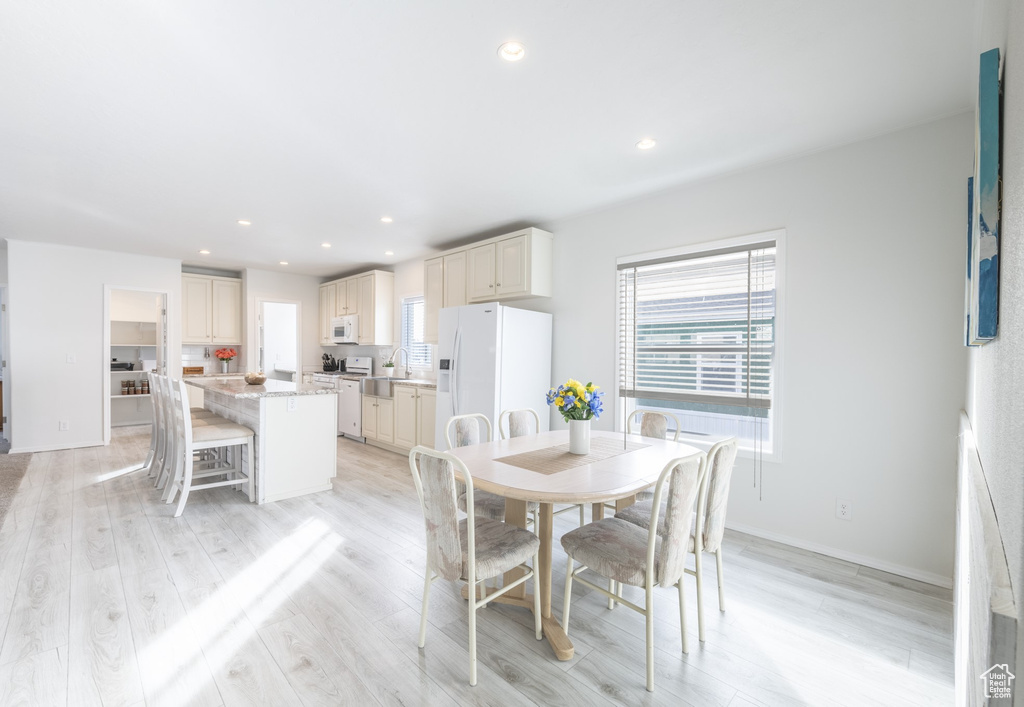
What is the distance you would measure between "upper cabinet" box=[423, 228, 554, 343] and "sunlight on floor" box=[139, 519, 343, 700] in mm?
2690

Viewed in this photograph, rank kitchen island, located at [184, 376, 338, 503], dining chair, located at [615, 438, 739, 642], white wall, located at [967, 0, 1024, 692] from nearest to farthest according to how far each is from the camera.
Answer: white wall, located at [967, 0, 1024, 692]
dining chair, located at [615, 438, 739, 642]
kitchen island, located at [184, 376, 338, 503]

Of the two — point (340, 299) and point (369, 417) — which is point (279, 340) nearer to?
point (340, 299)

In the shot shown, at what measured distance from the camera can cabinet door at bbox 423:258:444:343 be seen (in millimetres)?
5269

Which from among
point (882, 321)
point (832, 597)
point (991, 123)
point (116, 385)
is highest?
point (991, 123)

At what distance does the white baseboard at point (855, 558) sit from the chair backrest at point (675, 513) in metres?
1.71

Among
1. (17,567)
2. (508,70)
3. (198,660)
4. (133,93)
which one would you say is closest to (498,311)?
(508,70)

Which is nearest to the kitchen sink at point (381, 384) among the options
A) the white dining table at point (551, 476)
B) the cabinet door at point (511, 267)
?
the cabinet door at point (511, 267)

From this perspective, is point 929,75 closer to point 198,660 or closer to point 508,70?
point 508,70

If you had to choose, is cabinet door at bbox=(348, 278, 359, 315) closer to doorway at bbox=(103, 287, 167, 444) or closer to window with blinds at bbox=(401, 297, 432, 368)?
window with blinds at bbox=(401, 297, 432, 368)

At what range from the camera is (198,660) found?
6.12 ft

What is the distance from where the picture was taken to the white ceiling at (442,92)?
5.88ft

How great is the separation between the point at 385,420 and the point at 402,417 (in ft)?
1.37

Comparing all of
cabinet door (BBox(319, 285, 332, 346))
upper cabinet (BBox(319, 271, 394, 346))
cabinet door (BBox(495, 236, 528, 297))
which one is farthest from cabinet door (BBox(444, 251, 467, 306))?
cabinet door (BBox(319, 285, 332, 346))

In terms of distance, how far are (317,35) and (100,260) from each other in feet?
19.8
